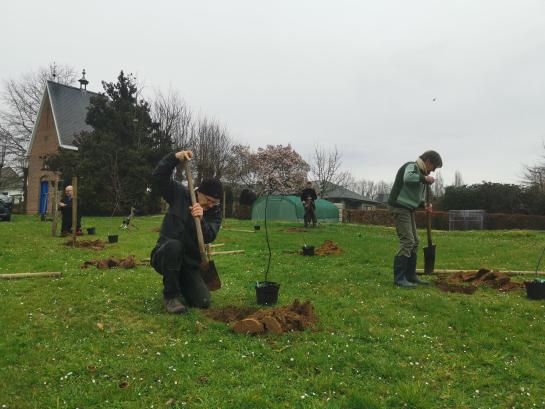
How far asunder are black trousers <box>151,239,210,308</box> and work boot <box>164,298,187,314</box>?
2.3 inches

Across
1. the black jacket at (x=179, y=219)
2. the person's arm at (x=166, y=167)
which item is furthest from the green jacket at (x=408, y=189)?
the person's arm at (x=166, y=167)

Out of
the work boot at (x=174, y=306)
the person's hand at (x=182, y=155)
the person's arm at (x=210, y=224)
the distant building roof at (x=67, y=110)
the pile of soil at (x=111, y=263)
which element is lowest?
the work boot at (x=174, y=306)

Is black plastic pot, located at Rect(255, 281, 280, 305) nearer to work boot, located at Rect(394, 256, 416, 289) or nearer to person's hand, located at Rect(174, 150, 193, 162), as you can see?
person's hand, located at Rect(174, 150, 193, 162)

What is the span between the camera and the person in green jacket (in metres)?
6.67

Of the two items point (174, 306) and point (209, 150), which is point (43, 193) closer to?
point (209, 150)

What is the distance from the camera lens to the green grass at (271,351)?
313 centimetres

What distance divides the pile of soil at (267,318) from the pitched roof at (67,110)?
32375 millimetres

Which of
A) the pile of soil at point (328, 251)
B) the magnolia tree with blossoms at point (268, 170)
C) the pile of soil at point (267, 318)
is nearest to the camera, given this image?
the pile of soil at point (267, 318)

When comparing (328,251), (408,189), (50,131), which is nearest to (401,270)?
(408,189)

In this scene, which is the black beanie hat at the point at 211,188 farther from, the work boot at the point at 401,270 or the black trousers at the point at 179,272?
the work boot at the point at 401,270

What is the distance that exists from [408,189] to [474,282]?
6.19 feet

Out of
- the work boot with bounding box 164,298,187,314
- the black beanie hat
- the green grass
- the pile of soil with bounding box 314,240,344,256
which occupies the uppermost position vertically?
the black beanie hat

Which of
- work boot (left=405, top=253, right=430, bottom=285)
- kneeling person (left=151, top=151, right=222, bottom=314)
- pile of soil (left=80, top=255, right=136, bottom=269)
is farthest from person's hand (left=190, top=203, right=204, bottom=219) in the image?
work boot (left=405, top=253, right=430, bottom=285)

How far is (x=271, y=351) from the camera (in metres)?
3.90
